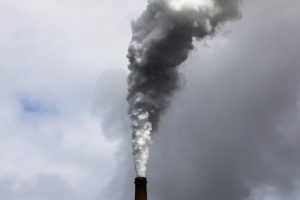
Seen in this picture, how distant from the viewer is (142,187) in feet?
117

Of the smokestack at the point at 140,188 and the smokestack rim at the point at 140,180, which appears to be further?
the smokestack rim at the point at 140,180

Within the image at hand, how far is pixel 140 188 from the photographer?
35.7 m

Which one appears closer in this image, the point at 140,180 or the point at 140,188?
the point at 140,188

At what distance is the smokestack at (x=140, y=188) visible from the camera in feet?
116

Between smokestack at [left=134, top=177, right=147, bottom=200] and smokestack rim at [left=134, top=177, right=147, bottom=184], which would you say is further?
smokestack rim at [left=134, top=177, right=147, bottom=184]

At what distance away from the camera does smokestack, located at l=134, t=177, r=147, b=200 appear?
35469 mm

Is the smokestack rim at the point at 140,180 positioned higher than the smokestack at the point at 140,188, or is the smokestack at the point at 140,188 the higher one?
the smokestack rim at the point at 140,180

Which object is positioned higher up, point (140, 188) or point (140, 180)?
point (140, 180)

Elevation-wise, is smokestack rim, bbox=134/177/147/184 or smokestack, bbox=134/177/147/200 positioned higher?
smokestack rim, bbox=134/177/147/184
